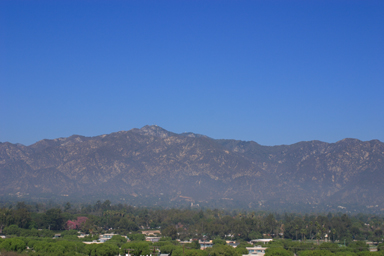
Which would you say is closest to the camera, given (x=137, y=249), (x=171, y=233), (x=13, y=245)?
(x=13, y=245)

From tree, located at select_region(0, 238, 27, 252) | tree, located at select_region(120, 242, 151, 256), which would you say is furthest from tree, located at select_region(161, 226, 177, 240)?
tree, located at select_region(0, 238, 27, 252)

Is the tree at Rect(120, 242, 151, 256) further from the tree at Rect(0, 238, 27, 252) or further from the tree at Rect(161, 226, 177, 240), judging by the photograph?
the tree at Rect(161, 226, 177, 240)

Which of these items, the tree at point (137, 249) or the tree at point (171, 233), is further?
the tree at point (171, 233)

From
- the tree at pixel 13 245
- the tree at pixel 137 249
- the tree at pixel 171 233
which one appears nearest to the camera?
the tree at pixel 13 245

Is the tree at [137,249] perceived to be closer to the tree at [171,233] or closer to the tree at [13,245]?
the tree at [13,245]

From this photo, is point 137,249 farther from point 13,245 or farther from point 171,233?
point 171,233

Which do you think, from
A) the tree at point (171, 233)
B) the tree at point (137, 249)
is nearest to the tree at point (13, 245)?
the tree at point (137, 249)

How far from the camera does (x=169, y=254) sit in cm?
8575

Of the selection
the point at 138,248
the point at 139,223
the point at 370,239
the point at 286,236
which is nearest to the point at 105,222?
the point at 139,223

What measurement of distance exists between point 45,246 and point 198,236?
52.2 metres

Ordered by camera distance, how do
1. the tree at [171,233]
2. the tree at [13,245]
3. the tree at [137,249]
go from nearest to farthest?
the tree at [13,245]
the tree at [137,249]
the tree at [171,233]

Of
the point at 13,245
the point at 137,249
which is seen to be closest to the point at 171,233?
the point at 137,249

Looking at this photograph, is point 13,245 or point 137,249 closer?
point 13,245

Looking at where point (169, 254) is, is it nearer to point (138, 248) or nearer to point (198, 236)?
point (138, 248)
